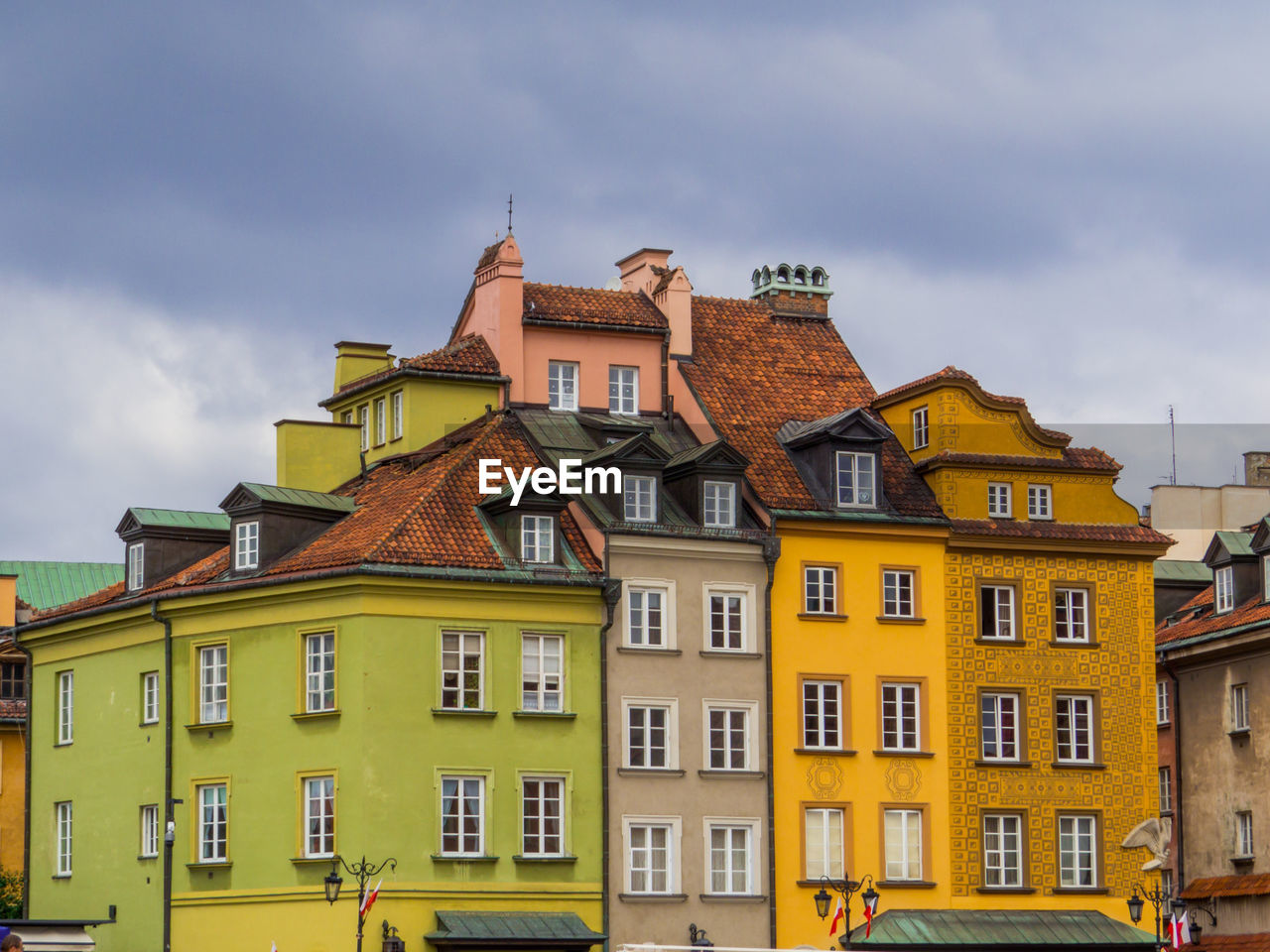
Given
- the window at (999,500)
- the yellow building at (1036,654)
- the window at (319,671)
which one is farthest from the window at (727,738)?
the window at (319,671)

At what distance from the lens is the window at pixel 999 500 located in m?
64.6

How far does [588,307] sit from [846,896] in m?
17.5

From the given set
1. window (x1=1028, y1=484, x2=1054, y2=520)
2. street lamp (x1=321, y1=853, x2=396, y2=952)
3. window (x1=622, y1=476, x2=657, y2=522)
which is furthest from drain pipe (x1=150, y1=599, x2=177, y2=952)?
window (x1=1028, y1=484, x2=1054, y2=520)

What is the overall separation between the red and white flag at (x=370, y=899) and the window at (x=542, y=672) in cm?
562

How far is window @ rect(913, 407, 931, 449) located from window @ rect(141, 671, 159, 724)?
20.9 metres

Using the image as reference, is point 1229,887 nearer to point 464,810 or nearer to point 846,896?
point 846,896

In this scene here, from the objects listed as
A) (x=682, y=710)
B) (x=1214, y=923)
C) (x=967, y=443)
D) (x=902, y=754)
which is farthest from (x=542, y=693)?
(x=1214, y=923)

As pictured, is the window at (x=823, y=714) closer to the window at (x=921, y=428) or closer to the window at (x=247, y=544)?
the window at (x=921, y=428)

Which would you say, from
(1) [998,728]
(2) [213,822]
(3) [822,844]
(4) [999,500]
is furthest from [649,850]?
(4) [999,500]

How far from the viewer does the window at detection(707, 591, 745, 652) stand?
199ft

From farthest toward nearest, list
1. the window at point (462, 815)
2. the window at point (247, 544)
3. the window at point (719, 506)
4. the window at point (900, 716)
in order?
the window at point (900, 716)
the window at point (719, 506)
the window at point (247, 544)
the window at point (462, 815)

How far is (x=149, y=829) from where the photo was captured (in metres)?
60.7

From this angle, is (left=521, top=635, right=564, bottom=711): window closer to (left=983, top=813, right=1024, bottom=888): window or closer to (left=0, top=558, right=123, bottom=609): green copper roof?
(left=983, top=813, right=1024, bottom=888): window

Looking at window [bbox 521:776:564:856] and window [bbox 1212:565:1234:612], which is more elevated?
window [bbox 1212:565:1234:612]
